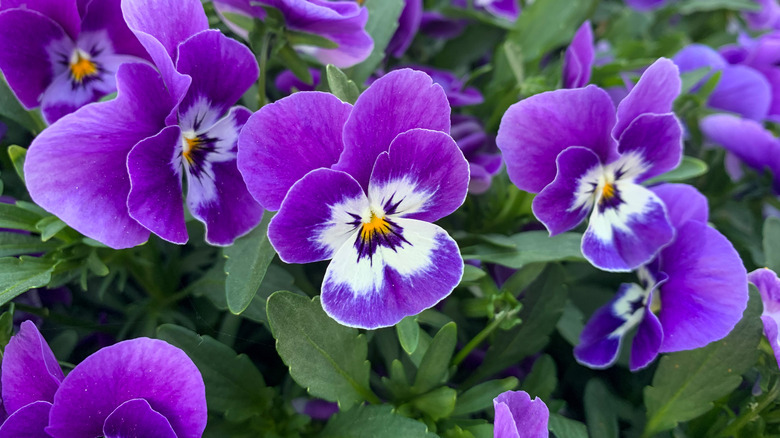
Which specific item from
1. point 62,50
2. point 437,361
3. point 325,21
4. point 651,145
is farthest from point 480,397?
point 62,50

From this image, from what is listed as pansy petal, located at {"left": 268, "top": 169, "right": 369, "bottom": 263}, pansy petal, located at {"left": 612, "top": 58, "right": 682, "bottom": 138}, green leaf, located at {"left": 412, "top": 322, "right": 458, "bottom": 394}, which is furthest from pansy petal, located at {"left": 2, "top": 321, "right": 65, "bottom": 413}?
pansy petal, located at {"left": 612, "top": 58, "right": 682, "bottom": 138}

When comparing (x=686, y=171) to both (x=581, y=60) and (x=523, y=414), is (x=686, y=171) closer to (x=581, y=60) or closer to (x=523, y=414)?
(x=581, y=60)

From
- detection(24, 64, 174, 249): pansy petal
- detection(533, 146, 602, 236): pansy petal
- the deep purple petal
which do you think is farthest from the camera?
the deep purple petal

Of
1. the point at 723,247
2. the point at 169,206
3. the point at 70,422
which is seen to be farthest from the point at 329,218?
the point at 723,247

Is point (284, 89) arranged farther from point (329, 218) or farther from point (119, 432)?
point (119, 432)

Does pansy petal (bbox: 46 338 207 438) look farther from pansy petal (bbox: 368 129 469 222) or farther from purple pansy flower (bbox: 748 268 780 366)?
purple pansy flower (bbox: 748 268 780 366)

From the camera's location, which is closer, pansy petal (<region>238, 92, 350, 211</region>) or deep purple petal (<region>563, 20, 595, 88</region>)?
pansy petal (<region>238, 92, 350, 211</region>)

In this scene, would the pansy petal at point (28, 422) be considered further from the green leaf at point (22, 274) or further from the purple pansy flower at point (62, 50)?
the purple pansy flower at point (62, 50)
